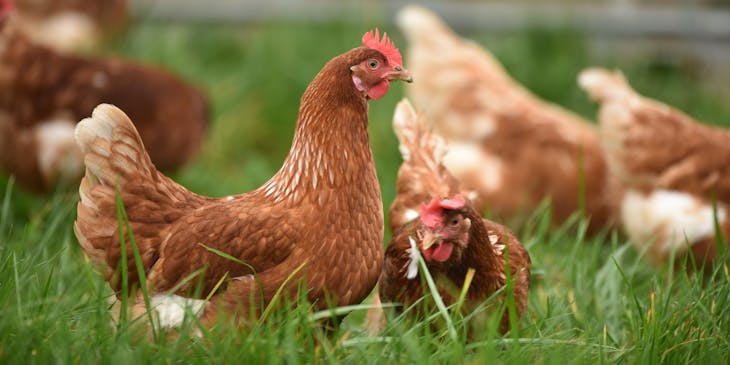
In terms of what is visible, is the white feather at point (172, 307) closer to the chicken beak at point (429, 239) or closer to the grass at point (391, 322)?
the grass at point (391, 322)

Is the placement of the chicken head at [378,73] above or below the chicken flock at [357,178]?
above

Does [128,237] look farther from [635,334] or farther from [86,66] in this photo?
[86,66]

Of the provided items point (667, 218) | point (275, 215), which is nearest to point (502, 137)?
point (667, 218)

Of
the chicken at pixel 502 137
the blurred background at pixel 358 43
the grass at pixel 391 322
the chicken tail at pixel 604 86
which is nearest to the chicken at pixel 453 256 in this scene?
the grass at pixel 391 322

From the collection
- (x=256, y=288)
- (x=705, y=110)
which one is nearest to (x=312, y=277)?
(x=256, y=288)

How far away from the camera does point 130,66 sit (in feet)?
15.7

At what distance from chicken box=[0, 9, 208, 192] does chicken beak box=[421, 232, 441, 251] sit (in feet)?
8.44

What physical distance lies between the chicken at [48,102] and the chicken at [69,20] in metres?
2.10

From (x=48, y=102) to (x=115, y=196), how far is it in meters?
2.37

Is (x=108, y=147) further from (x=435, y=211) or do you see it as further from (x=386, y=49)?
(x=435, y=211)

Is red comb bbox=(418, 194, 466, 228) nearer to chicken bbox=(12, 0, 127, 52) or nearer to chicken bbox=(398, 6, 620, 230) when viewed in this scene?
chicken bbox=(398, 6, 620, 230)

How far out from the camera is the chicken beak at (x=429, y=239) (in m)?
2.41

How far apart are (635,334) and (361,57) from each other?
1.13 m

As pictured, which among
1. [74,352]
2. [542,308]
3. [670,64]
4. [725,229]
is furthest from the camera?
[670,64]
